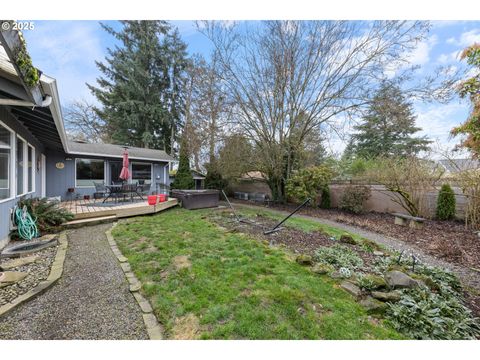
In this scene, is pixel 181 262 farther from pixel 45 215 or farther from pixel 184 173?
pixel 184 173

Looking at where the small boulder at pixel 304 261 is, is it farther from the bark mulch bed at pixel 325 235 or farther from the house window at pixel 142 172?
the house window at pixel 142 172

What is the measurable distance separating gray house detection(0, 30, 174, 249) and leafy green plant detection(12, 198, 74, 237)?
0.92ft

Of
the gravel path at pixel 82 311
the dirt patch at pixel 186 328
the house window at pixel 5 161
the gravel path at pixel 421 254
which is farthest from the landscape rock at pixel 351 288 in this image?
the house window at pixel 5 161

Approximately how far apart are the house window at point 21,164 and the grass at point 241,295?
11.3 feet

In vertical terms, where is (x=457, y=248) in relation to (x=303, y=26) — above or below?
below

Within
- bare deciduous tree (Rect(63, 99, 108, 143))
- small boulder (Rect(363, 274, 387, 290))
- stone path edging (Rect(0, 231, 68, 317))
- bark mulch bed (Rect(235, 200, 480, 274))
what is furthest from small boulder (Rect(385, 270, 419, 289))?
bare deciduous tree (Rect(63, 99, 108, 143))

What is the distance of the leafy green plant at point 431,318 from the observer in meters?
2.13

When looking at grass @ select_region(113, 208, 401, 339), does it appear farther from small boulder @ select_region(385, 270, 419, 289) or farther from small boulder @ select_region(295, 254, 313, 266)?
small boulder @ select_region(385, 270, 419, 289)

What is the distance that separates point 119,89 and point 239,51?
1385 centimetres

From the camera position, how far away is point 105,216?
21.3 feet
